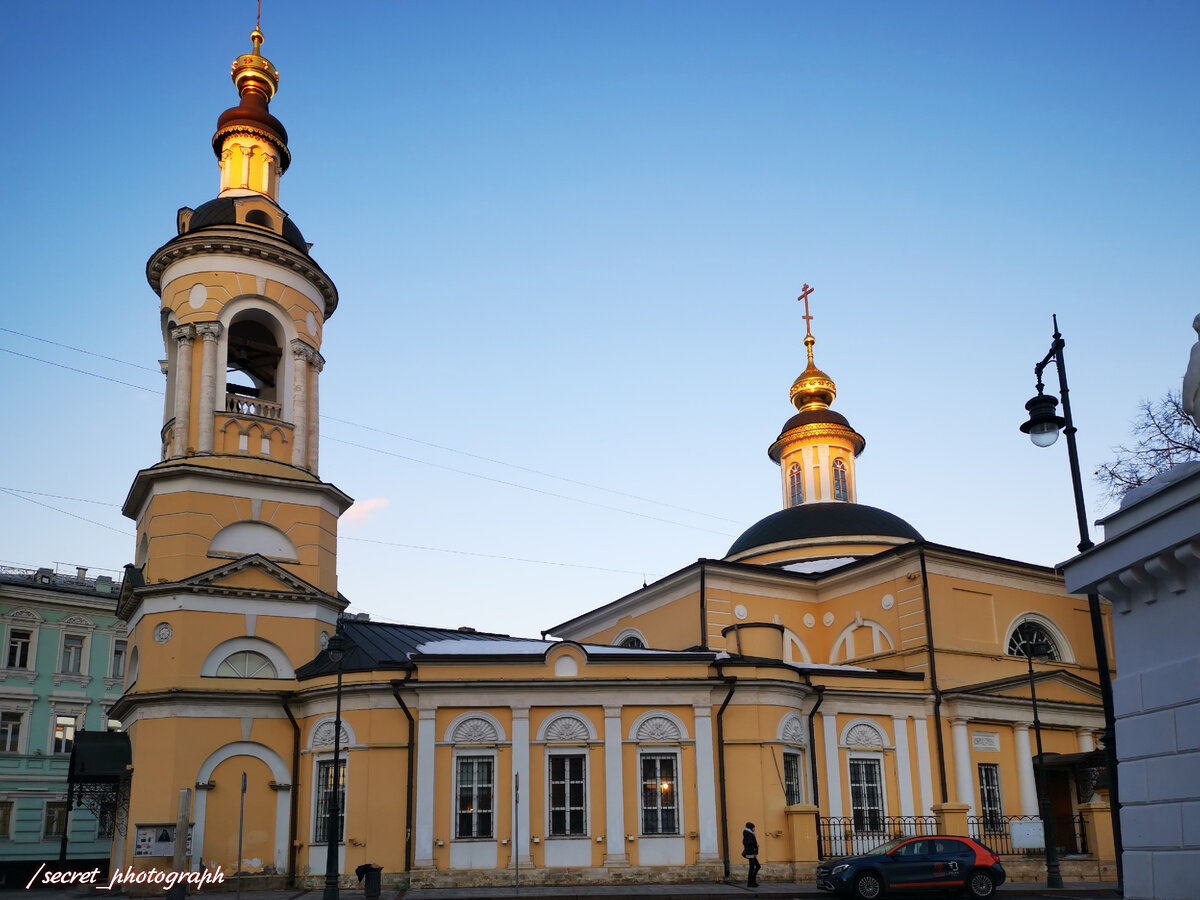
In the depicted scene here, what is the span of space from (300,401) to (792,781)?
1569 cm

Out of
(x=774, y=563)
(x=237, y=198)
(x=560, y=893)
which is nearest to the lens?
(x=560, y=893)

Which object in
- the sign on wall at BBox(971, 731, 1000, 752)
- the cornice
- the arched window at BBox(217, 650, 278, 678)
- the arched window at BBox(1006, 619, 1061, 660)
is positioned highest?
the cornice

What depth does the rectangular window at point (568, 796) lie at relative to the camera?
2567cm

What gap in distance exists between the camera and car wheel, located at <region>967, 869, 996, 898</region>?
22641mm

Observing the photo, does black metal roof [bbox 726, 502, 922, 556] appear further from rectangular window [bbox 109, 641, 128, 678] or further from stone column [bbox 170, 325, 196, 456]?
rectangular window [bbox 109, 641, 128, 678]

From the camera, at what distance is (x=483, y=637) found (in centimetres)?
3397

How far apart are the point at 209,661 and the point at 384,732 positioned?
4811mm

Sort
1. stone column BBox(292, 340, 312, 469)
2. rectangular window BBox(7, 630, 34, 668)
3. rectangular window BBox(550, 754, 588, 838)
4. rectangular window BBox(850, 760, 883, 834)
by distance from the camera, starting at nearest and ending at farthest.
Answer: rectangular window BBox(550, 754, 588, 838) < rectangular window BBox(850, 760, 883, 834) < stone column BBox(292, 340, 312, 469) < rectangular window BBox(7, 630, 34, 668)

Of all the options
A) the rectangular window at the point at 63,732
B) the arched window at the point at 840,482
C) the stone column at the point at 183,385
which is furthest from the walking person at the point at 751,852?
the rectangular window at the point at 63,732

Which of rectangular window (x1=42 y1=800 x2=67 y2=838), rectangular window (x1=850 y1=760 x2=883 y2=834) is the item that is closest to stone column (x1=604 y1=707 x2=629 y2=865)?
rectangular window (x1=850 y1=760 x2=883 y2=834)

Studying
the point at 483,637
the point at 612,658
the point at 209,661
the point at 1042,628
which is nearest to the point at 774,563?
the point at 1042,628

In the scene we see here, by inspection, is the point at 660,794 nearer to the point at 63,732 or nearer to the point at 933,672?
the point at 933,672

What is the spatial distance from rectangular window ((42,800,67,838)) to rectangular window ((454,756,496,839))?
2262cm

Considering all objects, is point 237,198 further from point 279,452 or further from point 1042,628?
point 1042,628
